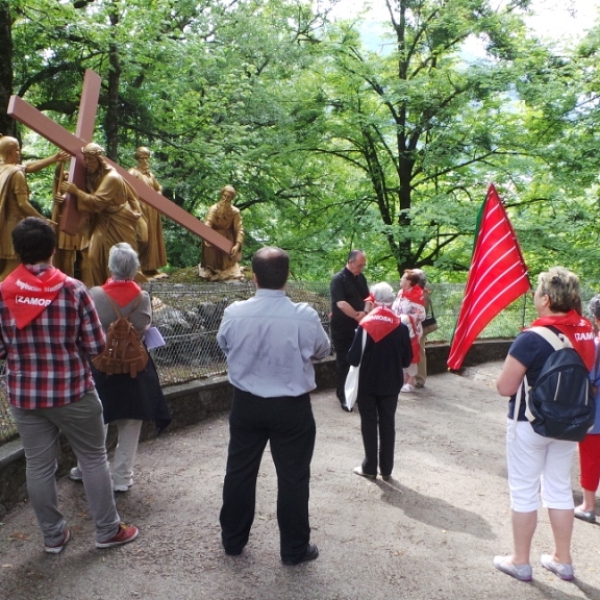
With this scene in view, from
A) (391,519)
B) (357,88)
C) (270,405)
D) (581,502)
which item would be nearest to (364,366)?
(391,519)

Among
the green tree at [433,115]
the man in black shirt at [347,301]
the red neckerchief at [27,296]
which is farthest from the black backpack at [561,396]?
the green tree at [433,115]

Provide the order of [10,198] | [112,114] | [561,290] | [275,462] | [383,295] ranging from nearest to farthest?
1. [561,290]
2. [275,462]
3. [383,295]
4. [10,198]
5. [112,114]

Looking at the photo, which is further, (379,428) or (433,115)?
(433,115)

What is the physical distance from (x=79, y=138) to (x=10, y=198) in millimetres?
1388

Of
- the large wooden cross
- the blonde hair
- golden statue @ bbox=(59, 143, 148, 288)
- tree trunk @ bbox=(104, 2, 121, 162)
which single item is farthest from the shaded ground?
tree trunk @ bbox=(104, 2, 121, 162)

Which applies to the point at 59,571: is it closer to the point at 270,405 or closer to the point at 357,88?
the point at 270,405

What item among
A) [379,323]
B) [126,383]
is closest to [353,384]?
[379,323]

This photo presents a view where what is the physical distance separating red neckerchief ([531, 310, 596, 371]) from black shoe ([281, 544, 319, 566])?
74.2 inches

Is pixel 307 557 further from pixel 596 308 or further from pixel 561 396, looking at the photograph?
pixel 596 308

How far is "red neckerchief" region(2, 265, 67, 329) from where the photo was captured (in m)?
3.56

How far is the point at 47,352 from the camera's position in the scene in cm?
364

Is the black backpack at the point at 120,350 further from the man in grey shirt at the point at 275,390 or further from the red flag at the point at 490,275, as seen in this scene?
the red flag at the point at 490,275

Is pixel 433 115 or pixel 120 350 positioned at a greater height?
pixel 433 115

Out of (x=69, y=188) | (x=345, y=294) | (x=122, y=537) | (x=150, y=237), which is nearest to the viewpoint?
(x=122, y=537)
